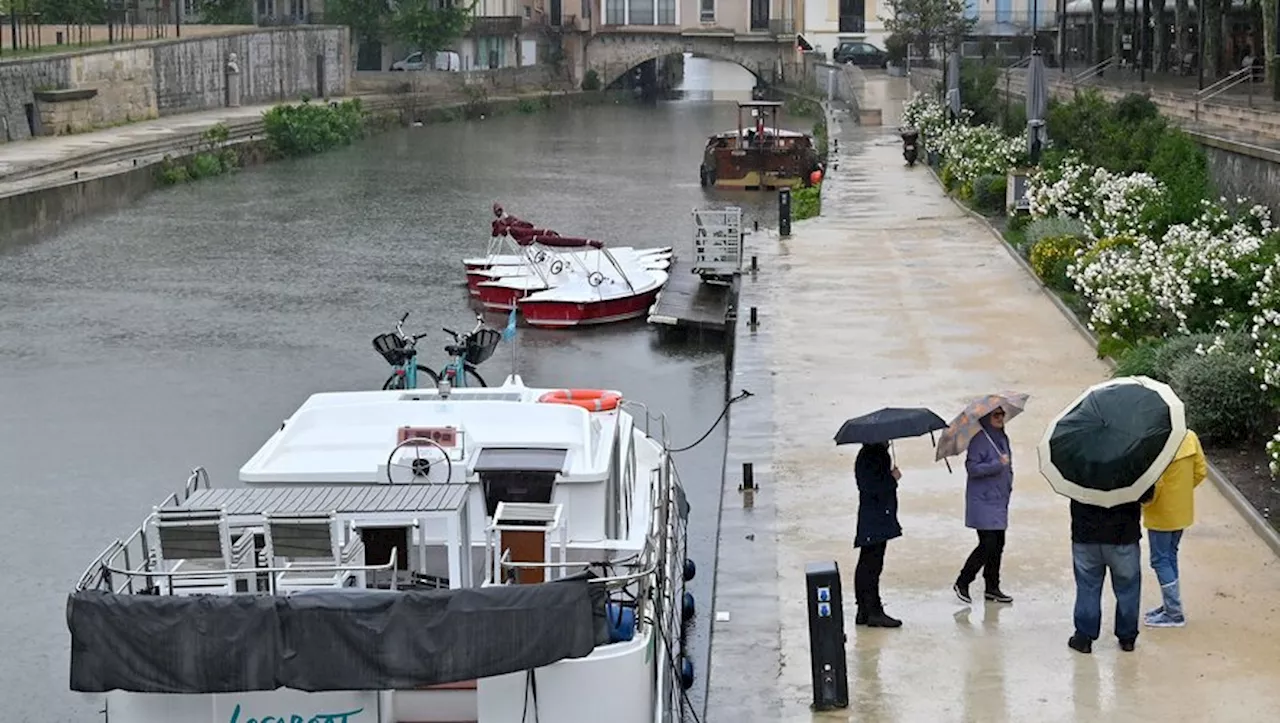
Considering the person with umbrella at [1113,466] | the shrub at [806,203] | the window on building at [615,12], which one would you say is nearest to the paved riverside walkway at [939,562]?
the person with umbrella at [1113,466]

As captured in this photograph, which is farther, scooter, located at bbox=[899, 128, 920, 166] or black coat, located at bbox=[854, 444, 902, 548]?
scooter, located at bbox=[899, 128, 920, 166]

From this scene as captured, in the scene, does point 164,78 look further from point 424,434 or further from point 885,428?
point 885,428

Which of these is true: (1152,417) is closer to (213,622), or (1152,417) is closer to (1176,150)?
(213,622)

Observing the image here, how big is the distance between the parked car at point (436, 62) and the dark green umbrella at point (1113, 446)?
79.6m

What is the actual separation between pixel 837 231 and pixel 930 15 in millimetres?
42015

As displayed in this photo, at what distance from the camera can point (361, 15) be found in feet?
289

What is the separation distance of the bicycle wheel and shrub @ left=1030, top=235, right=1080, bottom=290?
27.4 ft

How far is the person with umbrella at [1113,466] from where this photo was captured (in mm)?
11682

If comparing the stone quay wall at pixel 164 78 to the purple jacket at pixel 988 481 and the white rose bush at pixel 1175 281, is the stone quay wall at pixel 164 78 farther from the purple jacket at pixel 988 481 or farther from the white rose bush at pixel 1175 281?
the purple jacket at pixel 988 481

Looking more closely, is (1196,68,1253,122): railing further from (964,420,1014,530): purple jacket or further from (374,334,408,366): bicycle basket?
(964,420,1014,530): purple jacket

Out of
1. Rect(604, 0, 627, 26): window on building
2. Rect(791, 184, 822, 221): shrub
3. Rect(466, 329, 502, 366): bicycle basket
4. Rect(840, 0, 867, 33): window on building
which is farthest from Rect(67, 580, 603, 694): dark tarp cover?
Rect(604, 0, 627, 26): window on building

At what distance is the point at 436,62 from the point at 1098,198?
69218 millimetres

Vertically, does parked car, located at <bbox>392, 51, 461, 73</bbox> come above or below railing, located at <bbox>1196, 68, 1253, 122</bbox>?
above

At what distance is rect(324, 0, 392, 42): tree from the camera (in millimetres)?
87688
